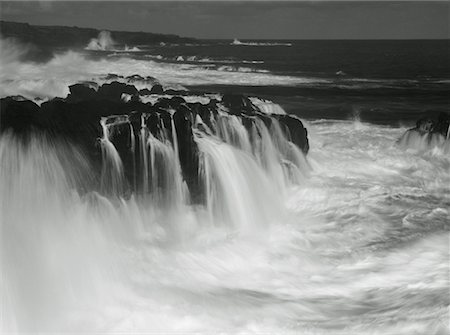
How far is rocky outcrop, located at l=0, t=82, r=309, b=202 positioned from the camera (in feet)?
18.6

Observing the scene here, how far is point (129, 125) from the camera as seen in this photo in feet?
21.5

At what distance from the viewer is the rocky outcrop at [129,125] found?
18.6 ft

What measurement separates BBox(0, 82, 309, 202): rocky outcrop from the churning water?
0.16 meters

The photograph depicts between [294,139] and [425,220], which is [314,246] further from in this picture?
[294,139]

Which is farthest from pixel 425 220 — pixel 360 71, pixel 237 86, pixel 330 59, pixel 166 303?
pixel 330 59

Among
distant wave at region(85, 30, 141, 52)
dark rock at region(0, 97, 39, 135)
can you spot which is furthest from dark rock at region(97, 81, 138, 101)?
distant wave at region(85, 30, 141, 52)

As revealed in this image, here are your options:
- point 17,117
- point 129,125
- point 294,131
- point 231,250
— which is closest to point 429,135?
point 294,131

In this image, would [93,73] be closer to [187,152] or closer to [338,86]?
[187,152]

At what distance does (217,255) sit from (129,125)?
2092 mm

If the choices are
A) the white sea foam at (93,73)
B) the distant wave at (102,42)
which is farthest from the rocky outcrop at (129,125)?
the distant wave at (102,42)

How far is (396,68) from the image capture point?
32.4m

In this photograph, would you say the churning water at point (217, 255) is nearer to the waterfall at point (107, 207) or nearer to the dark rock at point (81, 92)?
the waterfall at point (107, 207)

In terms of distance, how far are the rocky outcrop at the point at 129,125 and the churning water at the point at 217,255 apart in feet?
0.53

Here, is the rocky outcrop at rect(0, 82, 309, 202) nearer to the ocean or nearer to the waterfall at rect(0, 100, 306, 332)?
the waterfall at rect(0, 100, 306, 332)
